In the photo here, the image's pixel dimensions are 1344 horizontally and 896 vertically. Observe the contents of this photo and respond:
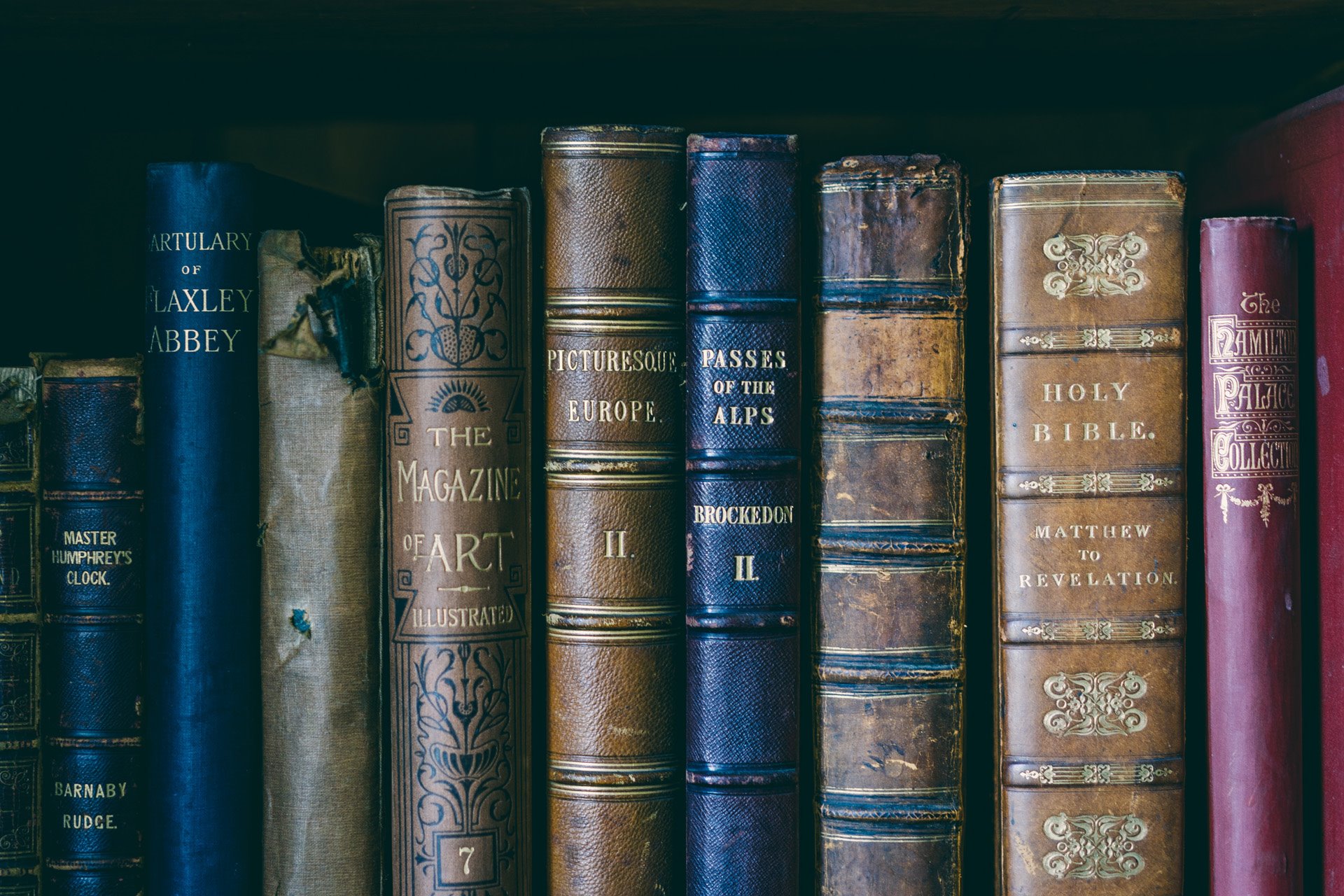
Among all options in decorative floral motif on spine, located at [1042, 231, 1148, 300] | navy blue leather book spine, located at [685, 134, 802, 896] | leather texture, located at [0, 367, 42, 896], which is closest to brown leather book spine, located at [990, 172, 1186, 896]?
decorative floral motif on spine, located at [1042, 231, 1148, 300]

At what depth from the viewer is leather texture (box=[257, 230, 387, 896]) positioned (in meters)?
0.76

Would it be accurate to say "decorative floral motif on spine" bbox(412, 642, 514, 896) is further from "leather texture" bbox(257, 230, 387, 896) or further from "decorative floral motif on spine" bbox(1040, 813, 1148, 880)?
"decorative floral motif on spine" bbox(1040, 813, 1148, 880)

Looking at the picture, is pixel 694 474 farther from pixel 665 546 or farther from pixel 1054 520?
pixel 1054 520

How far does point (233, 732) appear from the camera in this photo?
0.76 meters

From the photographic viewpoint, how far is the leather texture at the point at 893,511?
29.5 inches

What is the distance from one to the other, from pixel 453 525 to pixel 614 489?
11 cm

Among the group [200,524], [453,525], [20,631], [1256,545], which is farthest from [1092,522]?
[20,631]

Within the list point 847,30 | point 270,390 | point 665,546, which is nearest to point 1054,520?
point 665,546

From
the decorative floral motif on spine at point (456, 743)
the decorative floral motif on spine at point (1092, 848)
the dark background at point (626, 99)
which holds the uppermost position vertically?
the dark background at point (626, 99)

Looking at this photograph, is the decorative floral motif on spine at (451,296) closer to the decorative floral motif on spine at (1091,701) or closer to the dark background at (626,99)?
the dark background at (626,99)

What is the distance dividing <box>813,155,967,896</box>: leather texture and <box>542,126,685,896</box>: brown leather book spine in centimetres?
11

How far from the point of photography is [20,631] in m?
0.78

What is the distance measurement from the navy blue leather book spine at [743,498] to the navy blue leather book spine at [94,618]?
379 millimetres

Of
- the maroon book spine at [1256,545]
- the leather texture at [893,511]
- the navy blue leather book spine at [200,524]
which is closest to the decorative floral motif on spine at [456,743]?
the navy blue leather book spine at [200,524]
